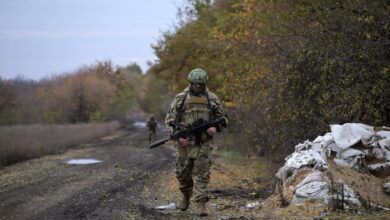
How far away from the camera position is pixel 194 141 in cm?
832

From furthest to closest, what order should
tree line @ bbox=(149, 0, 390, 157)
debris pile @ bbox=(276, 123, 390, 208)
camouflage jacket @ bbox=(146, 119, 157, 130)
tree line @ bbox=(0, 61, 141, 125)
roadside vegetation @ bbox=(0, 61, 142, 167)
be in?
tree line @ bbox=(0, 61, 141, 125)
camouflage jacket @ bbox=(146, 119, 157, 130)
roadside vegetation @ bbox=(0, 61, 142, 167)
tree line @ bbox=(149, 0, 390, 157)
debris pile @ bbox=(276, 123, 390, 208)

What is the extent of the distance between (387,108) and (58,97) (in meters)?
48.3

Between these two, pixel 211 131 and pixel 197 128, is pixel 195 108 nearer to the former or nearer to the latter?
pixel 197 128

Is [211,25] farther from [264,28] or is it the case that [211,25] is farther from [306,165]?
[306,165]

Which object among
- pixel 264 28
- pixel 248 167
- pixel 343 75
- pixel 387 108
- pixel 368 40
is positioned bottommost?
pixel 248 167

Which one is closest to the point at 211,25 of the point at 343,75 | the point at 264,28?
the point at 264,28

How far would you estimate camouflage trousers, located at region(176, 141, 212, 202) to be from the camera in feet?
27.0

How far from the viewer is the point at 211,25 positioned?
97.9 ft

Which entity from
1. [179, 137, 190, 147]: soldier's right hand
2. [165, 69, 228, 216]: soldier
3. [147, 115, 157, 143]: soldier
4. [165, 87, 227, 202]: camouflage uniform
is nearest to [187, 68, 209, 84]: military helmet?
[165, 69, 228, 216]: soldier

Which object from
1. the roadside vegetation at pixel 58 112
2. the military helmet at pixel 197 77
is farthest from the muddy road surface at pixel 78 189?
the roadside vegetation at pixel 58 112

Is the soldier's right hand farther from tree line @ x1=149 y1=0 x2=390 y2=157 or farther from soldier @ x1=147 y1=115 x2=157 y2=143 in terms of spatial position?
soldier @ x1=147 y1=115 x2=157 y2=143

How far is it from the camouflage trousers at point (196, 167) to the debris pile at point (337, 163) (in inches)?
53.1

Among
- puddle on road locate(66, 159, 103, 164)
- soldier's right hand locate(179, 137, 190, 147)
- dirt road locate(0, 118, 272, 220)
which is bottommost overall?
dirt road locate(0, 118, 272, 220)

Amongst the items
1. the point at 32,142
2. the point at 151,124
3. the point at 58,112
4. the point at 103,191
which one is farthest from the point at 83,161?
the point at 58,112
